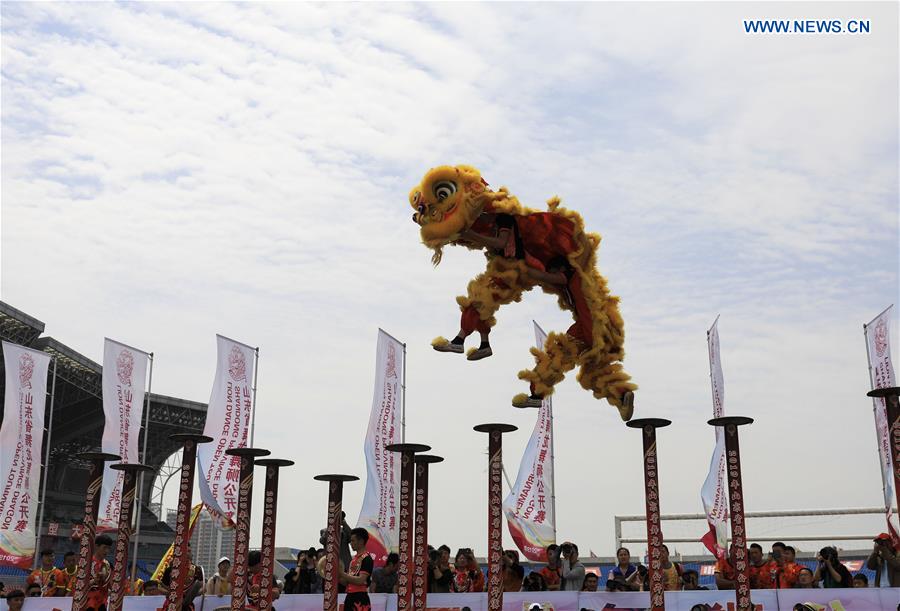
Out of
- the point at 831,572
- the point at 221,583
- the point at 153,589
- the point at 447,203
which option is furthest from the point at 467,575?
the point at 447,203

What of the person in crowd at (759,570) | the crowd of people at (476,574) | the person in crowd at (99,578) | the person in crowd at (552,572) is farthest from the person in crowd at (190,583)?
the person in crowd at (759,570)

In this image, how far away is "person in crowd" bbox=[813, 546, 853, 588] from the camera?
858 cm

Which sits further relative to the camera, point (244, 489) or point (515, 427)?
point (244, 489)

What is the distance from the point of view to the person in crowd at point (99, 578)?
33.1ft

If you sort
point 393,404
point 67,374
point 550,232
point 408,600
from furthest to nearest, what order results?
1. point 67,374
2. point 393,404
3. point 408,600
4. point 550,232

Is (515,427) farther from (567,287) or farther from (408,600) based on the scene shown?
(408,600)

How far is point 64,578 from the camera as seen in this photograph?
10.9 meters

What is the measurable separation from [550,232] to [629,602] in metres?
3.64

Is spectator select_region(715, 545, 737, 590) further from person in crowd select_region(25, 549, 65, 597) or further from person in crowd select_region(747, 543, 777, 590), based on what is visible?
person in crowd select_region(25, 549, 65, 597)

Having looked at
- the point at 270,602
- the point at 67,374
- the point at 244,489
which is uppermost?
the point at 67,374

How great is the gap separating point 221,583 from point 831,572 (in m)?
6.27

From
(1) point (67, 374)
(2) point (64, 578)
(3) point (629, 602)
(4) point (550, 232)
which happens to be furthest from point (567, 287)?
(1) point (67, 374)

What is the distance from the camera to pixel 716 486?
12609 mm

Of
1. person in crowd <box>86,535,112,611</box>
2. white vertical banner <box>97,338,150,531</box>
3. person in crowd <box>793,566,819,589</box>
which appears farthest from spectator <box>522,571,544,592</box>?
white vertical banner <box>97,338,150,531</box>
